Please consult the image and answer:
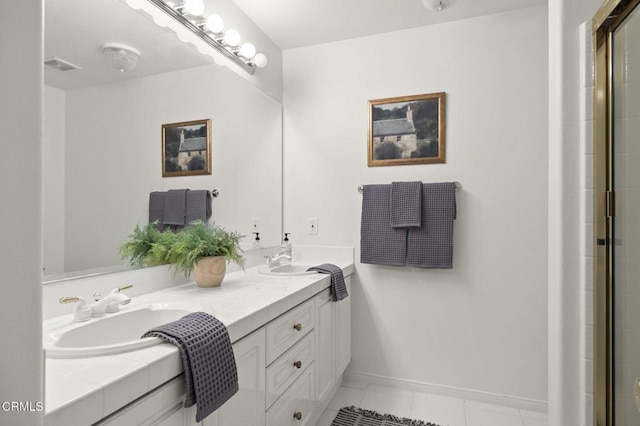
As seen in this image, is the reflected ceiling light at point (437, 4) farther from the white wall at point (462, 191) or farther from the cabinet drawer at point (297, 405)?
the cabinet drawer at point (297, 405)

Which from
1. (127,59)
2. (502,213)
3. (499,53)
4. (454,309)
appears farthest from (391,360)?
(127,59)

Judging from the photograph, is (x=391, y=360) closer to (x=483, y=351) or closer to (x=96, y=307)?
(x=483, y=351)

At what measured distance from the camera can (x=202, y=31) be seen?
6.14 ft

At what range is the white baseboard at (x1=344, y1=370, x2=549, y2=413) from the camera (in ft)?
7.04

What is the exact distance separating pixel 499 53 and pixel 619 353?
1755 millimetres

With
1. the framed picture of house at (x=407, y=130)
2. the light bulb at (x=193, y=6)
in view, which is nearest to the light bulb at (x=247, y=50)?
the light bulb at (x=193, y=6)

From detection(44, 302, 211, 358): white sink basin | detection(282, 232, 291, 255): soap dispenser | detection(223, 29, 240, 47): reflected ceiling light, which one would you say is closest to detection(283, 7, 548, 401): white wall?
detection(282, 232, 291, 255): soap dispenser

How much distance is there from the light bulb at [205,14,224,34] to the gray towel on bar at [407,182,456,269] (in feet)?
4.84

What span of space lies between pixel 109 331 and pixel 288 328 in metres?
0.68

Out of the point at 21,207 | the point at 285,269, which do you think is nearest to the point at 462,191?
the point at 285,269

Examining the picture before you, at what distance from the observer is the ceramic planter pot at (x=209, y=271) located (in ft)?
5.41

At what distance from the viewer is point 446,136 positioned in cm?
229

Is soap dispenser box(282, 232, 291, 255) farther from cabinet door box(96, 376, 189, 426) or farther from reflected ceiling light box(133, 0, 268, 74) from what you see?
cabinet door box(96, 376, 189, 426)

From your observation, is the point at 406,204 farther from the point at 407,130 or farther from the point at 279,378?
the point at 279,378
